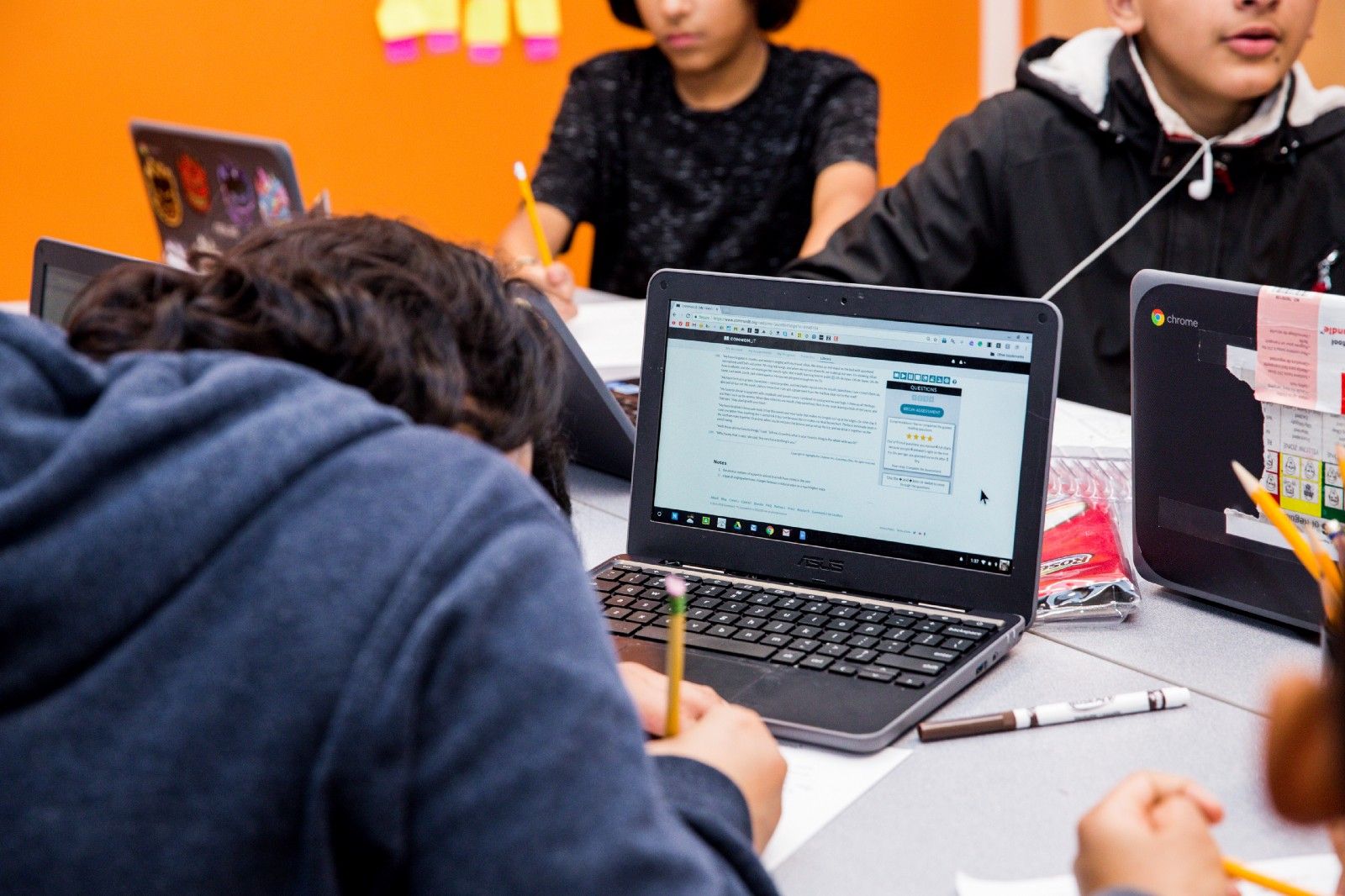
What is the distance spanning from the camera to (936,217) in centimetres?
190

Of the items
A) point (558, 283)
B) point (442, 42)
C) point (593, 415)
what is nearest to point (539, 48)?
point (442, 42)

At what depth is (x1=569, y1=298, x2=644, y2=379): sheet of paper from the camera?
1.71 m

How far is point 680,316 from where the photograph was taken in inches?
43.5

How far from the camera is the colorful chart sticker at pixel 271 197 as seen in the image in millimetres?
1725

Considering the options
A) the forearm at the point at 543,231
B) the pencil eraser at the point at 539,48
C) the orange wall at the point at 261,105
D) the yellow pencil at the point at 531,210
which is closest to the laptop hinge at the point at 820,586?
the yellow pencil at the point at 531,210

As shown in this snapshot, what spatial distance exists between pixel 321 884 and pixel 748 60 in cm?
213

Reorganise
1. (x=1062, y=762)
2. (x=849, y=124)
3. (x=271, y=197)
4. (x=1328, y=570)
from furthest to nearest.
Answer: (x=849, y=124) < (x=271, y=197) < (x=1062, y=762) < (x=1328, y=570)

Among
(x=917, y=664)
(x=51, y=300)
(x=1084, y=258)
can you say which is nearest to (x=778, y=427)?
(x=917, y=664)

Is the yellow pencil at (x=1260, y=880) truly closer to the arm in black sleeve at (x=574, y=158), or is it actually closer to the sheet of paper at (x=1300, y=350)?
the sheet of paper at (x=1300, y=350)

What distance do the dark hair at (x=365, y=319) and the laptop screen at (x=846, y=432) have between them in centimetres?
37

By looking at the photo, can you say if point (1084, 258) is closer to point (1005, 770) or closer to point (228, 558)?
point (1005, 770)

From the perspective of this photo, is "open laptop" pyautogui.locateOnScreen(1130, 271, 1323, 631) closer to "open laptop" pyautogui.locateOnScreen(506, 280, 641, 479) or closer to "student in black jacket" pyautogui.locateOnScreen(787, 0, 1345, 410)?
"open laptop" pyautogui.locateOnScreen(506, 280, 641, 479)

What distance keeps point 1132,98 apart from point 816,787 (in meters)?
1.30

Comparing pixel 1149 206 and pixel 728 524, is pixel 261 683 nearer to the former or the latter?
pixel 728 524
